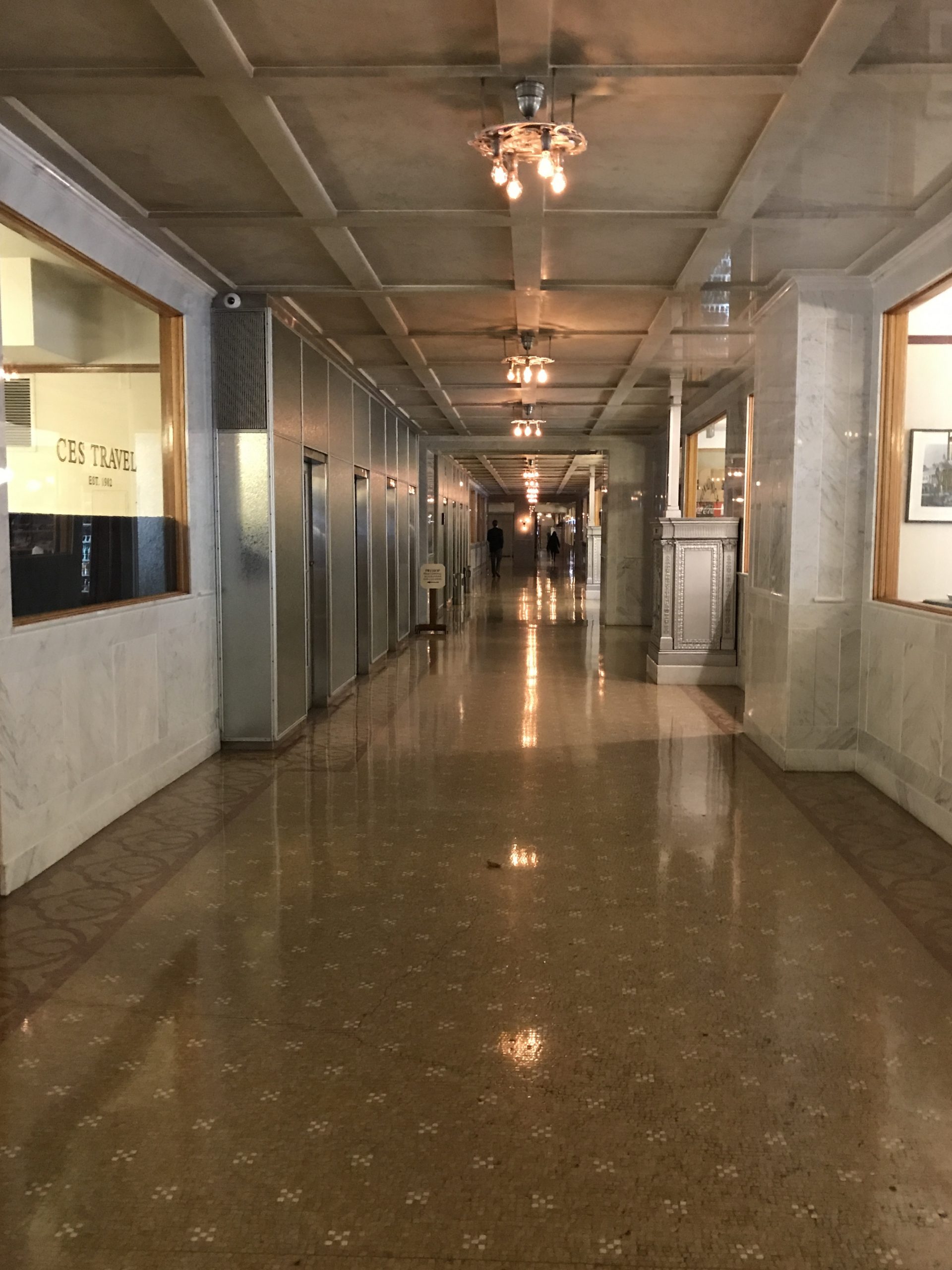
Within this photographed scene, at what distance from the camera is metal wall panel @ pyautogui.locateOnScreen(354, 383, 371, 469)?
10.4m

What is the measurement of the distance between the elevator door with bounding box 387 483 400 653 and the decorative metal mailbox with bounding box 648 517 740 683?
371 cm

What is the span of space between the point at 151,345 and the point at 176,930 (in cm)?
394

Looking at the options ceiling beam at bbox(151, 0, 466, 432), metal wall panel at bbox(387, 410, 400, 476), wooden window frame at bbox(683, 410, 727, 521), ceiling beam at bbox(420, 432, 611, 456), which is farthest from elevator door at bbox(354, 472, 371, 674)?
ceiling beam at bbox(420, 432, 611, 456)

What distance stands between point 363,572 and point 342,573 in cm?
151

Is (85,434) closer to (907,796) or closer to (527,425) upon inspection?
(907,796)

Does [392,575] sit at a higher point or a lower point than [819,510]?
lower

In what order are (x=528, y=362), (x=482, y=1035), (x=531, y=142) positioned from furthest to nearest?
(x=528, y=362) < (x=531, y=142) < (x=482, y=1035)

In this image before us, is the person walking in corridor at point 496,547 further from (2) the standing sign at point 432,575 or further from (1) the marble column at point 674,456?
(1) the marble column at point 674,456

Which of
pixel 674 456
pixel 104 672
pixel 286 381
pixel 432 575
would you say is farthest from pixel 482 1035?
pixel 432 575

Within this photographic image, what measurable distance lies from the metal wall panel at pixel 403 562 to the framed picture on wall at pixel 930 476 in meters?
8.14

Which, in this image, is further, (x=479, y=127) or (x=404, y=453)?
(x=404, y=453)

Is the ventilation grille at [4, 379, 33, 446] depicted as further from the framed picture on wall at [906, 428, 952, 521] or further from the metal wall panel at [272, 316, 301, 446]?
the framed picture on wall at [906, 428, 952, 521]

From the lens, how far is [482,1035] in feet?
10.2

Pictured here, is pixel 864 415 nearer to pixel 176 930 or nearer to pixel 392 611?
pixel 176 930
